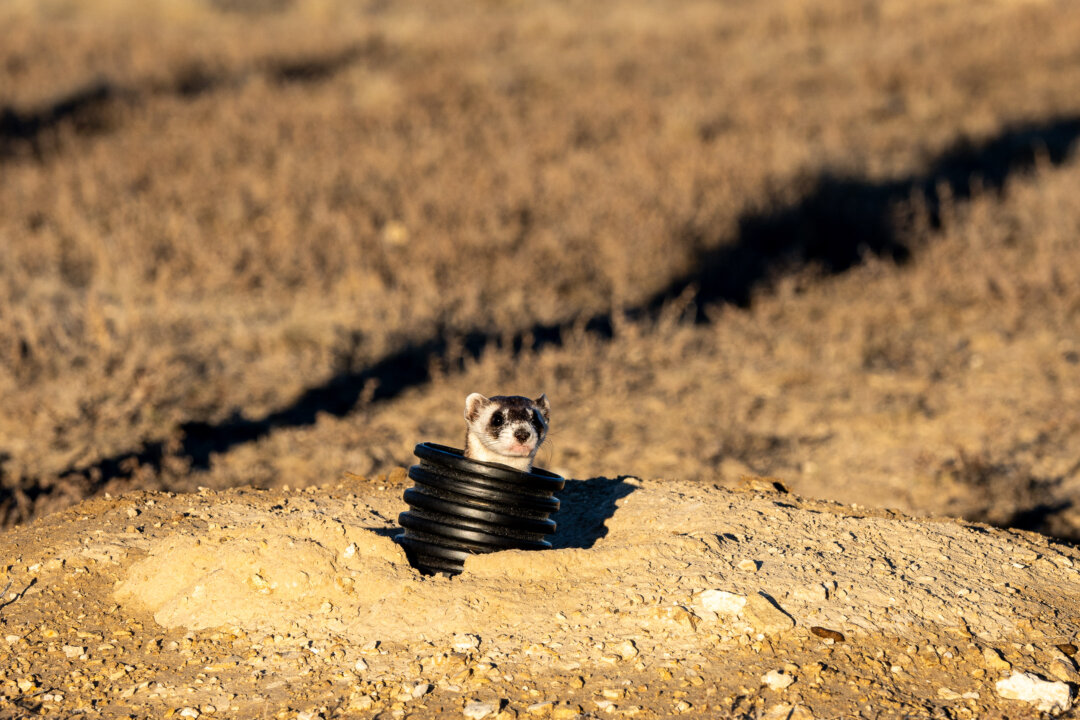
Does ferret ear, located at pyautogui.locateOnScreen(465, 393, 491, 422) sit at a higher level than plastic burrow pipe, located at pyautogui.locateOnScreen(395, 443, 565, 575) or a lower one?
higher

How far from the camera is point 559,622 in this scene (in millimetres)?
3393

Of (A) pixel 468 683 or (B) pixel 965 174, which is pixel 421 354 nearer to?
(A) pixel 468 683

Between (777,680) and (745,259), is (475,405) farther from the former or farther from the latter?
(745,259)

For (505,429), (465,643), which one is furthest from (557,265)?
(465,643)

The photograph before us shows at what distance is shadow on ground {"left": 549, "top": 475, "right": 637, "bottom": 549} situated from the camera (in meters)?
4.39

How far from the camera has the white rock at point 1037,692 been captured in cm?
302

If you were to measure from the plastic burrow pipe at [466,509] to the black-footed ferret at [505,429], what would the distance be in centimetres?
8

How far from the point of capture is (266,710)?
3.01m

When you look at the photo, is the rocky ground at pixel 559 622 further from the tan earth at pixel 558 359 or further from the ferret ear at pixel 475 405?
the ferret ear at pixel 475 405

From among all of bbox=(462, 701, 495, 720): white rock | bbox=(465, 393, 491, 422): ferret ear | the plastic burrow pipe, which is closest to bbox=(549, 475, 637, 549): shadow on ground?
the plastic burrow pipe

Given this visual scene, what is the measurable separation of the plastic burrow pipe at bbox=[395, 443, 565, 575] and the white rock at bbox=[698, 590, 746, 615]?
26.6 inches

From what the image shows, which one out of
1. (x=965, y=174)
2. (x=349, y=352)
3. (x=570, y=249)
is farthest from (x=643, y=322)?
(x=965, y=174)

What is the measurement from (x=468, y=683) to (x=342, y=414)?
14.1 ft

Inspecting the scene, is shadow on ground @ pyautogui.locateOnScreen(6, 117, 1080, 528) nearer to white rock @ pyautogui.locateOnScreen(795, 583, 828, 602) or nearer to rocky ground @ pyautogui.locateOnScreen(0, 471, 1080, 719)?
rocky ground @ pyautogui.locateOnScreen(0, 471, 1080, 719)
